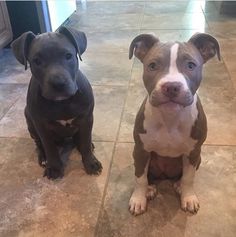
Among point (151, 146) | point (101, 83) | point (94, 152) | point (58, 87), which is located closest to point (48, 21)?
point (101, 83)

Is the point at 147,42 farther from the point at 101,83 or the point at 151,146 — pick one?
the point at 101,83

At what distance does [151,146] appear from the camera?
1538 mm

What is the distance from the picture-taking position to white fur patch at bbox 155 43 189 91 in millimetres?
1269

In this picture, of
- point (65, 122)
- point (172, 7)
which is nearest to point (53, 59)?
point (65, 122)

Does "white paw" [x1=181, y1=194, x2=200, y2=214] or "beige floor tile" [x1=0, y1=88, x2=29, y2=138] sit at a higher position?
Result: "white paw" [x1=181, y1=194, x2=200, y2=214]

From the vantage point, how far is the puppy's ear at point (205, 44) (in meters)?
1.42

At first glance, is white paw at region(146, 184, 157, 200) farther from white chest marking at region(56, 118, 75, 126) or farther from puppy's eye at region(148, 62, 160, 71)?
puppy's eye at region(148, 62, 160, 71)

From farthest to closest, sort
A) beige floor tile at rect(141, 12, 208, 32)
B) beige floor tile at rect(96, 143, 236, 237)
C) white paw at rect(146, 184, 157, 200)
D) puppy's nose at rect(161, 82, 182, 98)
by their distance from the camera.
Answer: beige floor tile at rect(141, 12, 208, 32) → white paw at rect(146, 184, 157, 200) → beige floor tile at rect(96, 143, 236, 237) → puppy's nose at rect(161, 82, 182, 98)

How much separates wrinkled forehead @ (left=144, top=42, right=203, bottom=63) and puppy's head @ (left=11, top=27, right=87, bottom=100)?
43 centimetres

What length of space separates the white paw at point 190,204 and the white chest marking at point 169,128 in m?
0.28

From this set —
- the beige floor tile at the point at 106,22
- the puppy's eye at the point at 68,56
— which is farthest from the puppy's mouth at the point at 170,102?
the beige floor tile at the point at 106,22

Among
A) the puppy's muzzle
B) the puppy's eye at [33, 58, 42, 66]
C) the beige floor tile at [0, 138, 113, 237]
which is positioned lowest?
the beige floor tile at [0, 138, 113, 237]

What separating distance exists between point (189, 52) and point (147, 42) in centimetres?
21

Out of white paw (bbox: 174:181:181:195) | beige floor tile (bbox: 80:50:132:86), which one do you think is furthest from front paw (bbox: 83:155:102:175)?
beige floor tile (bbox: 80:50:132:86)
